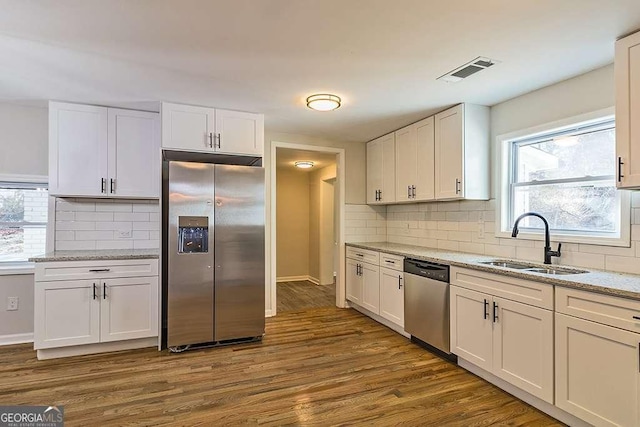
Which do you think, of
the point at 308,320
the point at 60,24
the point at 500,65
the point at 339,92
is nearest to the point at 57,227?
the point at 60,24

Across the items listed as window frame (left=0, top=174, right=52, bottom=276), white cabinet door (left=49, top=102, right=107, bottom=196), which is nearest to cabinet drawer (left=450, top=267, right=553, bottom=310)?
white cabinet door (left=49, top=102, right=107, bottom=196)

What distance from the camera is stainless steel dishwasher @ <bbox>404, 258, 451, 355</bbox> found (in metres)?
2.99

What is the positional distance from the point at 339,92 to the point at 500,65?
125cm

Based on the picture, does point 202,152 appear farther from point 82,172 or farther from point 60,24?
point 60,24

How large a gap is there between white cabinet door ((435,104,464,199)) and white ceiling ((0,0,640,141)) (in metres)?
0.22

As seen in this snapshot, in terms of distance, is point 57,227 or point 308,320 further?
point 308,320

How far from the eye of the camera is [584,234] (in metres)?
2.60

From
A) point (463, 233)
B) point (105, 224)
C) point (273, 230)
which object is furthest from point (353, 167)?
point (105, 224)

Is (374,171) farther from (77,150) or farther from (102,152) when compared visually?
(77,150)

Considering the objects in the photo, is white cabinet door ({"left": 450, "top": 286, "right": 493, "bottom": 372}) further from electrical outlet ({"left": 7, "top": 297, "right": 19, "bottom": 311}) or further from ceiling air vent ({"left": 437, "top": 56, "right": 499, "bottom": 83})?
electrical outlet ({"left": 7, "top": 297, "right": 19, "bottom": 311})

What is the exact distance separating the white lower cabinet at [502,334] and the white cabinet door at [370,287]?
1174 mm

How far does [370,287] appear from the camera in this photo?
4152 mm

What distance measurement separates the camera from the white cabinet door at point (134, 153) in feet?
11.4

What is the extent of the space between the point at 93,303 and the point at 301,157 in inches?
134
